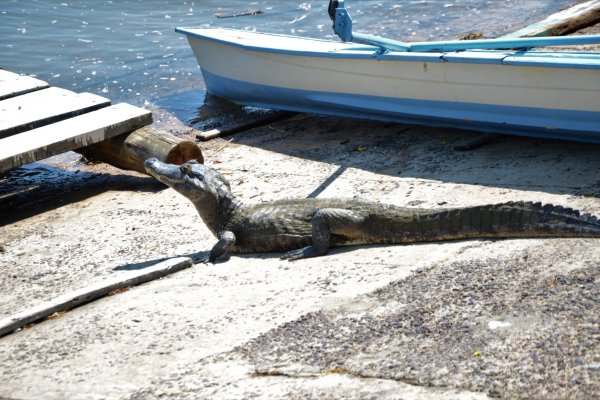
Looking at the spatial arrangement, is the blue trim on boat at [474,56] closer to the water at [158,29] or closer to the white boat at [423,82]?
the white boat at [423,82]

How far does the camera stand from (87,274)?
6.95m

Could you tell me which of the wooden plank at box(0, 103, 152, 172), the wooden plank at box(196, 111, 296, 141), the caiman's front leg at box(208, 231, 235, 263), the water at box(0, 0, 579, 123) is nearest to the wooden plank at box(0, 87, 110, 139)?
the wooden plank at box(0, 103, 152, 172)

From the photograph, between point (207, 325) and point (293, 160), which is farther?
point (293, 160)

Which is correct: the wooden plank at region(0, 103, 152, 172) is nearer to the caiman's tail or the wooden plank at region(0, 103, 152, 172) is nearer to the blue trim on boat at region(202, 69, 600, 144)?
the blue trim on boat at region(202, 69, 600, 144)

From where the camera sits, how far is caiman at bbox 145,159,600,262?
19.7 ft

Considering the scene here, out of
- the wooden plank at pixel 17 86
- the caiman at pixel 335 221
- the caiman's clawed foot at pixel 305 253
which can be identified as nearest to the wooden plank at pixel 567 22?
the wooden plank at pixel 17 86

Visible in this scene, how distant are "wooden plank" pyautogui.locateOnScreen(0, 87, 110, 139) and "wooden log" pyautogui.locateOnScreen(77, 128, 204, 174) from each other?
1.53 ft

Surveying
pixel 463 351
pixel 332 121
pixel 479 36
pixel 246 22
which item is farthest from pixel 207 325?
pixel 246 22

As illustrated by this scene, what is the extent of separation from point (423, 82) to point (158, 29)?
9.33 meters

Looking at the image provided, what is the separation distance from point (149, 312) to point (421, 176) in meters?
3.40

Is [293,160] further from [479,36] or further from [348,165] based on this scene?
[479,36]

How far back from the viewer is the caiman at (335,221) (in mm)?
5996

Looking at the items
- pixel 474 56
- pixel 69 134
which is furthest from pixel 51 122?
pixel 474 56

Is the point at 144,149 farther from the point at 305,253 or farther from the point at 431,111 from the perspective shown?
the point at 305,253
